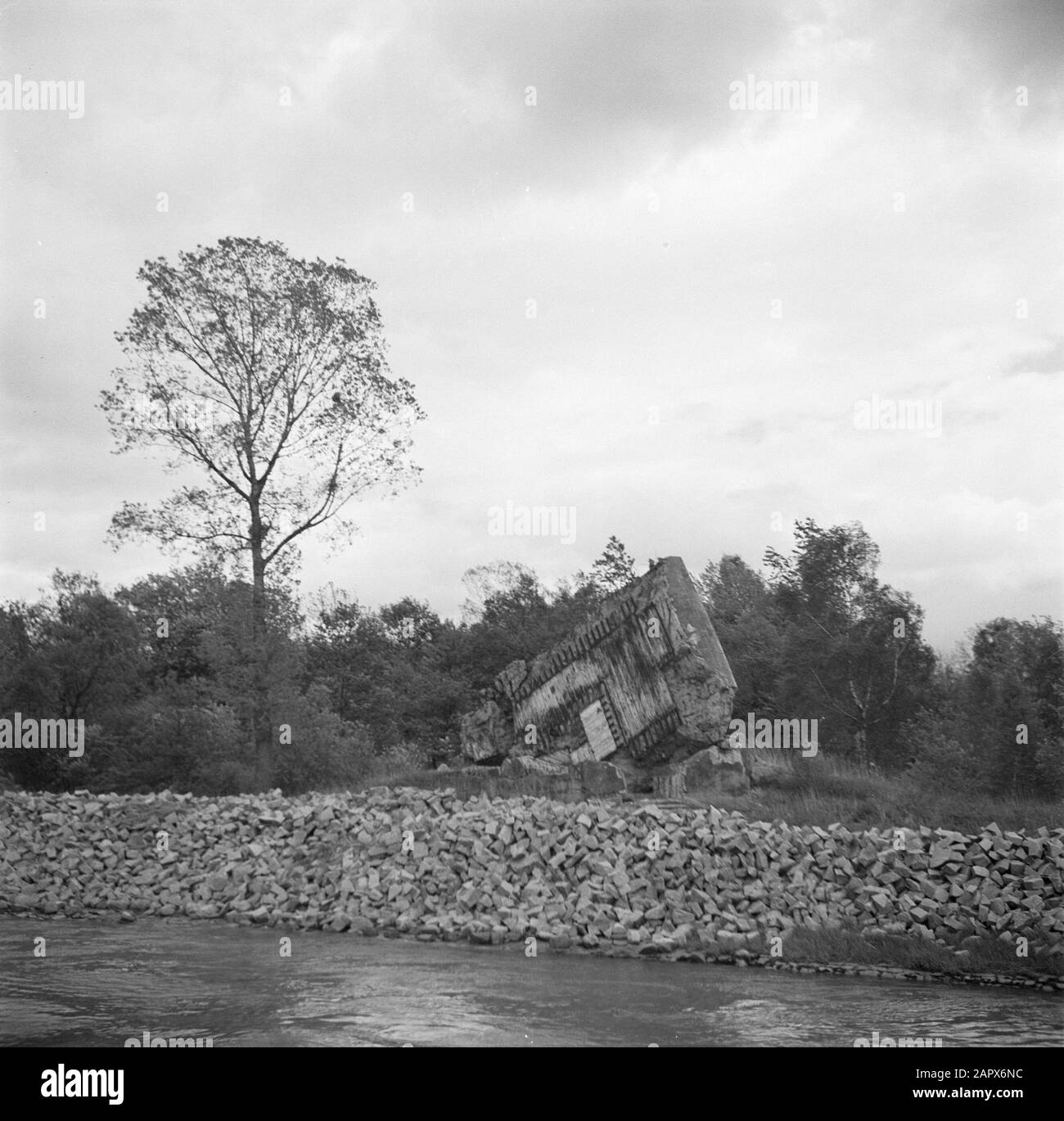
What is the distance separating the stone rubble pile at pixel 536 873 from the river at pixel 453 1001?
1004mm

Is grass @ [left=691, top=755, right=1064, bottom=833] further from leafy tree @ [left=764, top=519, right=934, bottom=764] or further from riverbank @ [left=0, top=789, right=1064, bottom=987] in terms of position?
leafy tree @ [left=764, top=519, right=934, bottom=764]

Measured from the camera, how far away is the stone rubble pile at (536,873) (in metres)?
13.5

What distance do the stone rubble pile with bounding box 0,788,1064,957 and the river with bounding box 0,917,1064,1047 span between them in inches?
39.5

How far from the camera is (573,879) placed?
15062 mm

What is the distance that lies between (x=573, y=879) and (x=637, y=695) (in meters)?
6.29

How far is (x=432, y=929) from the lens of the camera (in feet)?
46.5

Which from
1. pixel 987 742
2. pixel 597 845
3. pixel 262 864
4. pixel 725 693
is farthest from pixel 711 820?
pixel 987 742

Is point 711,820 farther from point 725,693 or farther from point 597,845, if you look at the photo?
point 725,693

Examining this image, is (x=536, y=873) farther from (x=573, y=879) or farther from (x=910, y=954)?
(x=910, y=954)

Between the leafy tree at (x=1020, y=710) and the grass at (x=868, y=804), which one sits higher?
the leafy tree at (x=1020, y=710)

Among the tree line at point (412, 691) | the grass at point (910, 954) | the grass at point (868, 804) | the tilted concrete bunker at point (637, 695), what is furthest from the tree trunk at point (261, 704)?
the grass at point (910, 954)

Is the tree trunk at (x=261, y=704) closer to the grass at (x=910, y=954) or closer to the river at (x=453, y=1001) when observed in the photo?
the river at (x=453, y=1001)

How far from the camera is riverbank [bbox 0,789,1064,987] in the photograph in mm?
13078

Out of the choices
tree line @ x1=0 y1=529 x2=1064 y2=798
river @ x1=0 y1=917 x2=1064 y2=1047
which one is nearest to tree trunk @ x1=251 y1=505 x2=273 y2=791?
tree line @ x1=0 y1=529 x2=1064 y2=798
